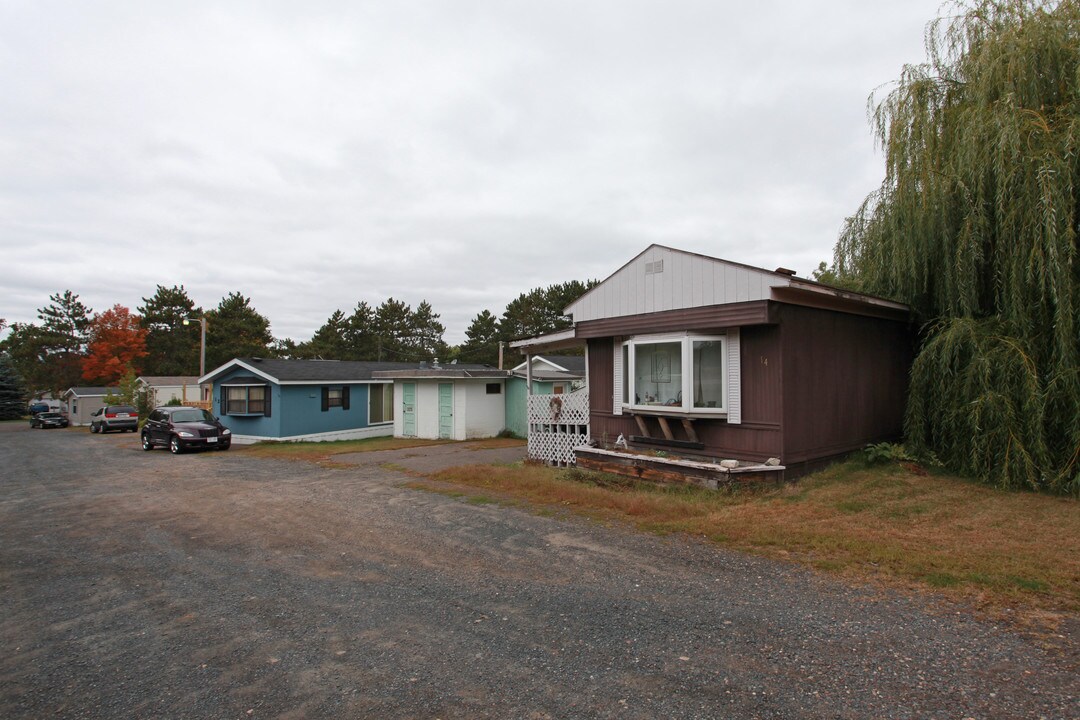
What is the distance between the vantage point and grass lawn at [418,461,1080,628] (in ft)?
15.3

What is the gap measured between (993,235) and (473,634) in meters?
9.48

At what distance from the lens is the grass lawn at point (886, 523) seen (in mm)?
4668

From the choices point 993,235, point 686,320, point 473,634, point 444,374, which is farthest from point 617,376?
point 444,374

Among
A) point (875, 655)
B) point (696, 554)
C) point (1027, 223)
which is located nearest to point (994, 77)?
point (1027, 223)

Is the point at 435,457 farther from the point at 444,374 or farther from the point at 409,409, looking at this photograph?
the point at 409,409

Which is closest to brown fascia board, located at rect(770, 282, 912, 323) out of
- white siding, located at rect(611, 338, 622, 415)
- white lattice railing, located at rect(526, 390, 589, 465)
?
white siding, located at rect(611, 338, 622, 415)

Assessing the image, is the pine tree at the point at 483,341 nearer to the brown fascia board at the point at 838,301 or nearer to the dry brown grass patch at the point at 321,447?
the dry brown grass patch at the point at 321,447

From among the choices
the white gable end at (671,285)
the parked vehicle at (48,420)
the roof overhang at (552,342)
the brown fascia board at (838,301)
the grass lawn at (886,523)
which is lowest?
the parked vehicle at (48,420)

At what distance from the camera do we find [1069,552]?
5.28 metres

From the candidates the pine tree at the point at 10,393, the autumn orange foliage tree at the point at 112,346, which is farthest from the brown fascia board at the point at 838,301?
the pine tree at the point at 10,393

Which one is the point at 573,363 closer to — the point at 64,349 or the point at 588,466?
the point at 588,466

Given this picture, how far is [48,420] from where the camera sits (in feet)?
115

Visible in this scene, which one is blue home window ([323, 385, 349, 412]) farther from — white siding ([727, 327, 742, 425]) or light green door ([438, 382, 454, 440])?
white siding ([727, 327, 742, 425])

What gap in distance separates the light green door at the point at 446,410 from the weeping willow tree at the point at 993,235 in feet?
46.9
